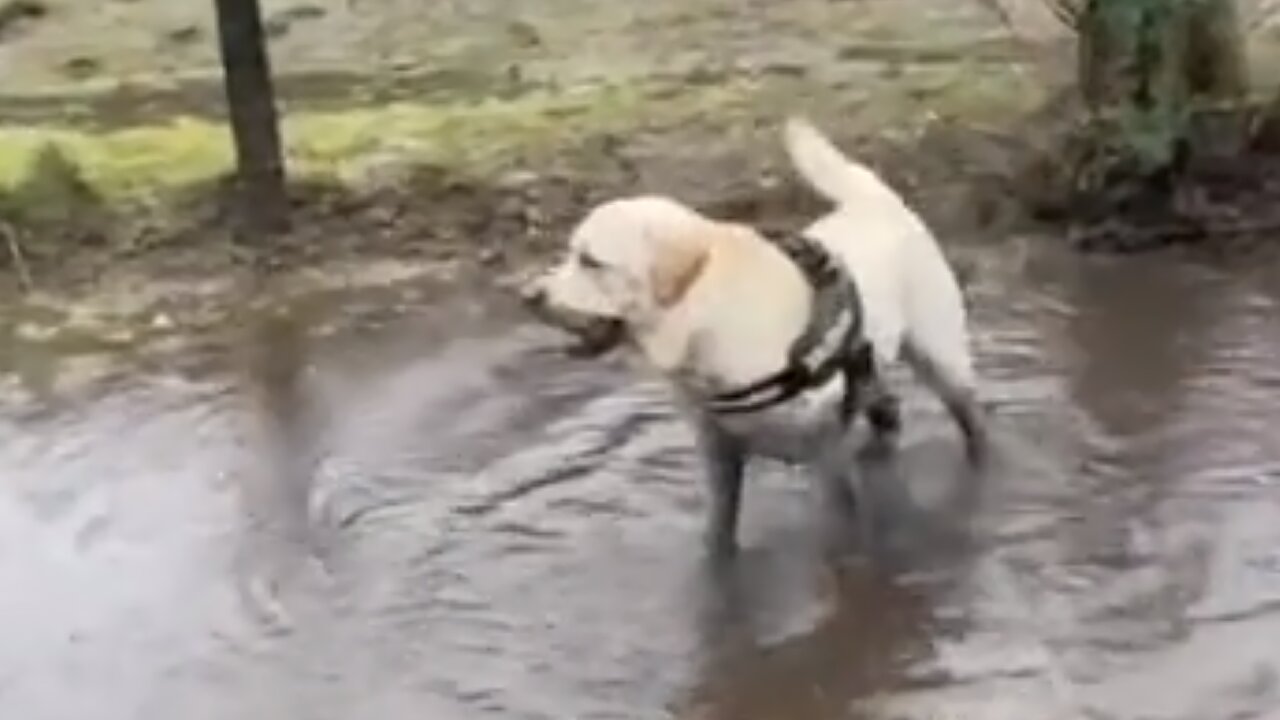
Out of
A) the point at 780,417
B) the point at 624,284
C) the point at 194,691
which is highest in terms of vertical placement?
the point at 624,284

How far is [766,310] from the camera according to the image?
5.06 meters

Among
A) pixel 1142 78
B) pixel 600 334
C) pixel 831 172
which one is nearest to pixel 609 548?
pixel 600 334

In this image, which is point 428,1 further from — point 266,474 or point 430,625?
point 430,625

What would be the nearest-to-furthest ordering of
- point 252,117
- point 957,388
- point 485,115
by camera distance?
point 957,388 < point 252,117 < point 485,115

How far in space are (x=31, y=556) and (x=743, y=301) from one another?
168 cm

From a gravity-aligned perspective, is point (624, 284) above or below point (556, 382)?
above

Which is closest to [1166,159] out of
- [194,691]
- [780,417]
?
[780,417]

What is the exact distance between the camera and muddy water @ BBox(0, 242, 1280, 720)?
193 inches

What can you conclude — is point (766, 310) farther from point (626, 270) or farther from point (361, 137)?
point (361, 137)

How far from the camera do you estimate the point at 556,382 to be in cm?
647

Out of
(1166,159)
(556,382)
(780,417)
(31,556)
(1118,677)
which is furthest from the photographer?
(1166,159)

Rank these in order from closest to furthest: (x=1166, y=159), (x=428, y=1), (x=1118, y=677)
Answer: (x=1118, y=677) < (x=1166, y=159) < (x=428, y=1)

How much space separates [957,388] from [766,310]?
780mm

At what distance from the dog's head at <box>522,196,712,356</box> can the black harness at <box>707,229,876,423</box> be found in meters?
0.24
